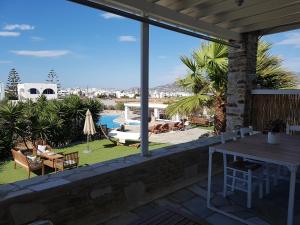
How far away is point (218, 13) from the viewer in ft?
11.7

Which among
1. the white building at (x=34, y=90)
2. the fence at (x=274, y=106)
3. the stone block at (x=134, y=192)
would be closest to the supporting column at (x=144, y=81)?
the stone block at (x=134, y=192)

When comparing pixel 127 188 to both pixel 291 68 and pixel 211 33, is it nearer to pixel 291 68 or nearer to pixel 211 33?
pixel 211 33

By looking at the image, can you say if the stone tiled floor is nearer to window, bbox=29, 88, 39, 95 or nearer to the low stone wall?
the low stone wall

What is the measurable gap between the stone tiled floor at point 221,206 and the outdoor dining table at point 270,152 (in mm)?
122

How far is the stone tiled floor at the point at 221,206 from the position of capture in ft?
8.85

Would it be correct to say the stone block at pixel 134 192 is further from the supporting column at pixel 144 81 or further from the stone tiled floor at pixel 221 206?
the supporting column at pixel 144 81

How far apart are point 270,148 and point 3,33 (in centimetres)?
5499

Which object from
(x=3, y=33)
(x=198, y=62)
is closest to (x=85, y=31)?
(x=3, y=33)

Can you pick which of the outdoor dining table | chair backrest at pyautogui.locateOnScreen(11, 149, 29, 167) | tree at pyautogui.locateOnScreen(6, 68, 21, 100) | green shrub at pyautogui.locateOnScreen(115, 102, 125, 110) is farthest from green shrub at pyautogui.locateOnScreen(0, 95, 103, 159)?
tree at pyautogui.locateOnScreen(6, 68, 21, 100)

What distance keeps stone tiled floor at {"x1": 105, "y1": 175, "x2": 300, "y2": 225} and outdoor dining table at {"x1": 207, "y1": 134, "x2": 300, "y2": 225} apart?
0.40ft

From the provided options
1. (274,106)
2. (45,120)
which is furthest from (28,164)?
(274,106)

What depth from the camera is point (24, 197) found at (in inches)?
79.7

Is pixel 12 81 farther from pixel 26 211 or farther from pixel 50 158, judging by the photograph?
pixel 26 211

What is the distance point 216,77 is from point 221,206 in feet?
13.6
